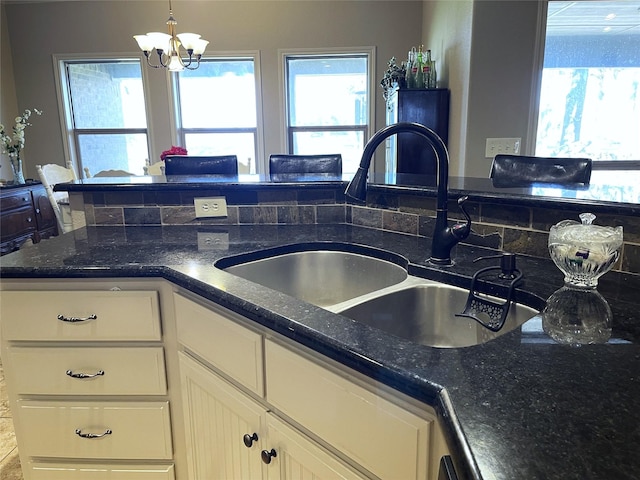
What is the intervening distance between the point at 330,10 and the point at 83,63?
112 inches

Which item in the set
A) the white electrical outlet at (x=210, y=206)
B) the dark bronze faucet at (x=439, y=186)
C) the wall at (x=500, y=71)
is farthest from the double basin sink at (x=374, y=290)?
the wall at (x=500, y=71)

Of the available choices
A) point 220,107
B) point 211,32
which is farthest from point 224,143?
point 211,32

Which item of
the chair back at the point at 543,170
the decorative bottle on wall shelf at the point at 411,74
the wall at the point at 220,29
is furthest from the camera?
the wall at the point at 220,29

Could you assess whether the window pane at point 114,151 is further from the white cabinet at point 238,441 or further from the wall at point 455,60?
the white cabinet at point 238,441

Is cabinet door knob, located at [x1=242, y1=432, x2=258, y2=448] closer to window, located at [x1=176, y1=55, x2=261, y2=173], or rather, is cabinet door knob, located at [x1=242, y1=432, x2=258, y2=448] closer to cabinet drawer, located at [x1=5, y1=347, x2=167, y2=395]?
cabinet drawer, located at [x1=5, y1=347, x2=167, y2=395]

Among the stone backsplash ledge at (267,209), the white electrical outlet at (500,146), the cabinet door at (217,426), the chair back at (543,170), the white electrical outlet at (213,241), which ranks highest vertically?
the white electrical outlet at (500,146)

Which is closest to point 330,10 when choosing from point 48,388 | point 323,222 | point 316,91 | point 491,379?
point 316,91

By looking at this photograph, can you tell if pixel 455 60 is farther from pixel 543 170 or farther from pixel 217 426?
pixel 217 426

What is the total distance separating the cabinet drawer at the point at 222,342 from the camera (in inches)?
38.8

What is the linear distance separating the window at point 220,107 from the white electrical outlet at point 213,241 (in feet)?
11.9

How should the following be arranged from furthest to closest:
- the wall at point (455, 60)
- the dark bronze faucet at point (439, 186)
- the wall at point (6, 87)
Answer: the wall at point (6, 87) → the wall at point (455, 60) → the dark bronze faucet at point (439, 186)

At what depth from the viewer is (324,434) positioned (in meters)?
0.83

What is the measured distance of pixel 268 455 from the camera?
97 cm

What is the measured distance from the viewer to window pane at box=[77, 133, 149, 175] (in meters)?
5.26
